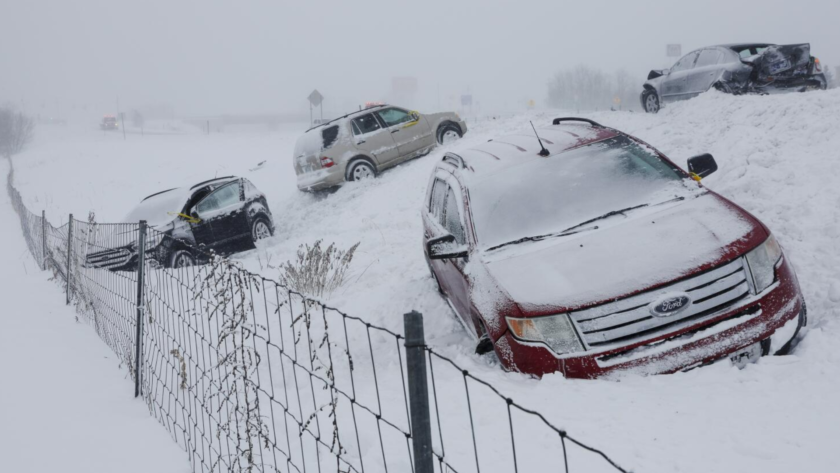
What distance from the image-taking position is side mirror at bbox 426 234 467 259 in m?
4.32

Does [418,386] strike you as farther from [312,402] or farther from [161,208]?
[161,208]

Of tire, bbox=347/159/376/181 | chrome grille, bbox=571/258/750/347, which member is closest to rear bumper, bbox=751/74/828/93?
tire, bbox=347/159/376/181

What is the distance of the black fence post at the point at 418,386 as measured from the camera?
1.58 metres

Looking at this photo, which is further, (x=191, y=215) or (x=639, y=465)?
(x=191, y=215)

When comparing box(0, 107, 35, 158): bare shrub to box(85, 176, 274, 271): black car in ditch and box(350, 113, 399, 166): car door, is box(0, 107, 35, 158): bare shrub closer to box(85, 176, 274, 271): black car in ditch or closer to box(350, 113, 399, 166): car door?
box(350, 113, 399, 166): car door

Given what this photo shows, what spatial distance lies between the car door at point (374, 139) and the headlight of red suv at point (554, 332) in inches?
446

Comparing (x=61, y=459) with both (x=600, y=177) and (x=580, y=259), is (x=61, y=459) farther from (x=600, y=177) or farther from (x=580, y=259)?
(x=600, y=177)

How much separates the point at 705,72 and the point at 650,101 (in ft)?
8.11

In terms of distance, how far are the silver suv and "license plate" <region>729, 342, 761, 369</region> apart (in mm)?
11591

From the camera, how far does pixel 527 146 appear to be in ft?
17.0

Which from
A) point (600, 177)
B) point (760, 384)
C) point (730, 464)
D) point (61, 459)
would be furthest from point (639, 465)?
point (61, 459)

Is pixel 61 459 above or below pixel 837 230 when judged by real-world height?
below

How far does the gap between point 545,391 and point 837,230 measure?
3.56m

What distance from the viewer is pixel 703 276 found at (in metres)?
3.36
